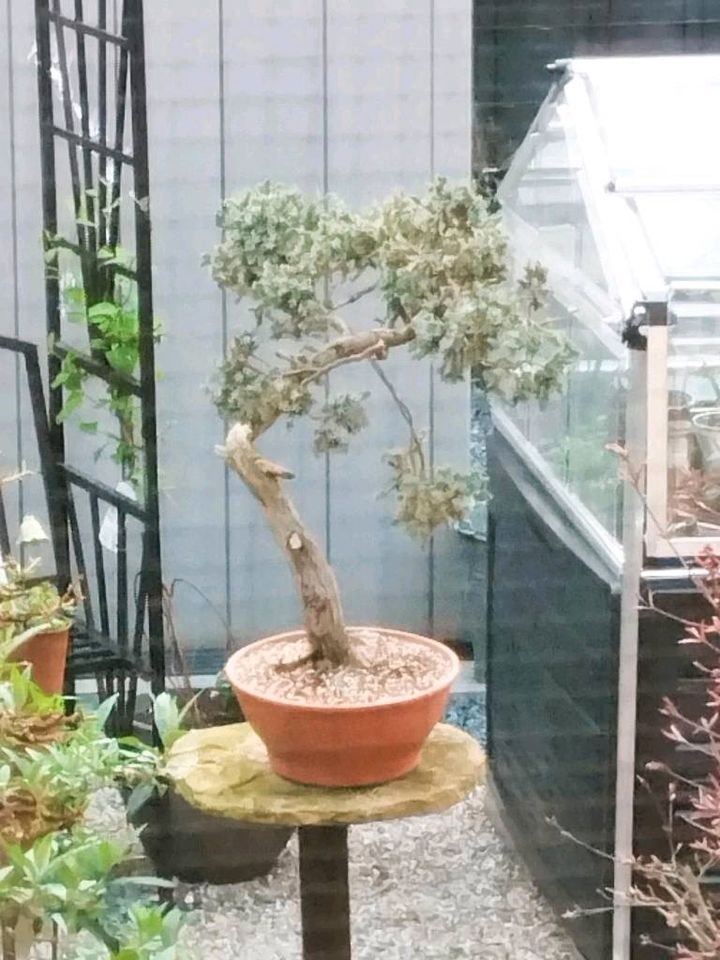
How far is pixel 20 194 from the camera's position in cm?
122

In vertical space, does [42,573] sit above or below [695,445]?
below

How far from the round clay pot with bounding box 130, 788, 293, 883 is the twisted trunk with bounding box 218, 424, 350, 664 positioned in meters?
0.24

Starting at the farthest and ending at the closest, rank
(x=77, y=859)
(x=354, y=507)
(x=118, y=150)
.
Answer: (x=354, y=507) < (x=118, y=150) < (x=77, y=859)

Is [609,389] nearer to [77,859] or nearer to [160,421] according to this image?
[160,421]

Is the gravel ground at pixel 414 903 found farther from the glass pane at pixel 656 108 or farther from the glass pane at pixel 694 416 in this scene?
the glass pane at pixel 656 108

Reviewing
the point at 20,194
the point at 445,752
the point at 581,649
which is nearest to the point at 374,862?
the point at 445,752

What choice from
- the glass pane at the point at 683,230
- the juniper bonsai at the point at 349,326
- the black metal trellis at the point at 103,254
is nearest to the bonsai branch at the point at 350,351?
the juniper bonsai at the point at 349,326

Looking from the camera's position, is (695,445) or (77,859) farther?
(695,445)

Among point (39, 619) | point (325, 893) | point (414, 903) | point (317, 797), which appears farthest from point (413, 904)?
point (39, 619)

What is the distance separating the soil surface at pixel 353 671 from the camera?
119cm

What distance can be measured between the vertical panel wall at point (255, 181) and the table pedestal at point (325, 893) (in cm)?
20

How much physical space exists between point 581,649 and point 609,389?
10.1 inches

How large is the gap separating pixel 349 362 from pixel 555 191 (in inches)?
13.7

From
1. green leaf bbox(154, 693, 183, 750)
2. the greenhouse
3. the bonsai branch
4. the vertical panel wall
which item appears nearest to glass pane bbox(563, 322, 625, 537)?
the greenhouse
